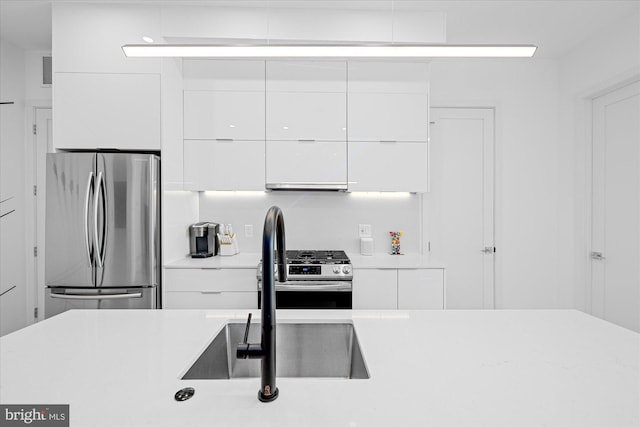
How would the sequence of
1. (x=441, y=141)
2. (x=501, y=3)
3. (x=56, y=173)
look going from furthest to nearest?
1. (x=441, y=141)
2. (x=501, y=3)
3. (x=56, y=173)

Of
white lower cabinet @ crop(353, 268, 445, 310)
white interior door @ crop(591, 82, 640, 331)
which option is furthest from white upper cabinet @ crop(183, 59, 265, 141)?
white interior door @ crop(591, 82, 640, 331)

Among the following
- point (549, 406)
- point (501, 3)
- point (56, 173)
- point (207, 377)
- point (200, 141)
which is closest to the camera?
point (549, 406)

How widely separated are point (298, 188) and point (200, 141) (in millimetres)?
925

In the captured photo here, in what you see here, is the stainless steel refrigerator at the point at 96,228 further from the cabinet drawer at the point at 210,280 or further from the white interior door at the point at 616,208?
the white interior door at the point at 616,208

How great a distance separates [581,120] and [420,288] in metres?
2.30

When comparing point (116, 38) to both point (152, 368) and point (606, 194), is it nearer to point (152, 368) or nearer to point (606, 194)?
point (152, 368)

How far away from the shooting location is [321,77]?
298cm

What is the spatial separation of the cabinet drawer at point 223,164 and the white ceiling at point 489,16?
3.58 ft

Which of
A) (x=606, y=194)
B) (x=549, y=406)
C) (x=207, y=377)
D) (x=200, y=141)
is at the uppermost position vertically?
(x=200, y=141)

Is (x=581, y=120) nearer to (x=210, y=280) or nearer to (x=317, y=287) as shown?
(x=317, y=287)

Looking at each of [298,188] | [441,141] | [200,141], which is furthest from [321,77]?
[441,141]

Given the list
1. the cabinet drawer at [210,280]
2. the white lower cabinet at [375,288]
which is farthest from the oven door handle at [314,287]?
the cabinet drawer at [210,280]

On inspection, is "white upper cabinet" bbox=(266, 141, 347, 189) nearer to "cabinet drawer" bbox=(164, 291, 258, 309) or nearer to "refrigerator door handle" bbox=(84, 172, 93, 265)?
"cabinet drawer" bbox=(164, 291, 258, 309)

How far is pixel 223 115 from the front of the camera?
2.96 meters
